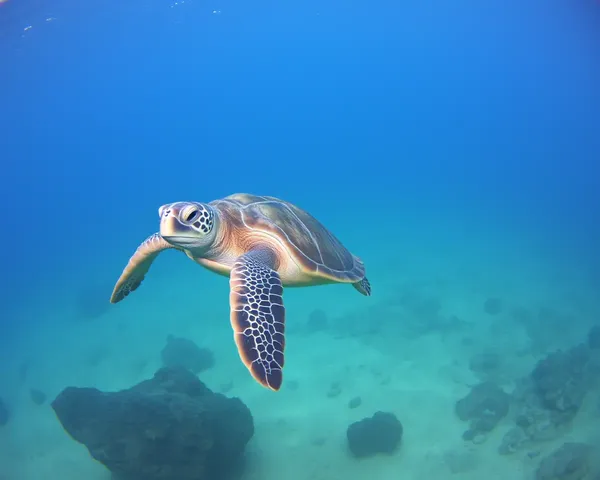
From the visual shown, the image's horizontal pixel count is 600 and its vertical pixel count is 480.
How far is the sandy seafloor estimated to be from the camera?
7098 mm

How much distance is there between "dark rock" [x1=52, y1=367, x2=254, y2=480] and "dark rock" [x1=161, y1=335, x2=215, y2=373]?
4.96 m

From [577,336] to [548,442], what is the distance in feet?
19.4

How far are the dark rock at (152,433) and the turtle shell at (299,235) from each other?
4.03 m

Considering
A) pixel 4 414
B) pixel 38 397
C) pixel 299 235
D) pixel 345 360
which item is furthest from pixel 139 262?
pixel 4 414

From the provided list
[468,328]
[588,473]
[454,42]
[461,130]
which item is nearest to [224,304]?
[468,328]

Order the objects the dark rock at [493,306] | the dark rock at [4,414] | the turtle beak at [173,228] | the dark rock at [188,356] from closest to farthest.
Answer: the turtle beak at [173,228]
the dark rock at [4,414]
the dark rock at [188,356]
the dark rock at [493,306]

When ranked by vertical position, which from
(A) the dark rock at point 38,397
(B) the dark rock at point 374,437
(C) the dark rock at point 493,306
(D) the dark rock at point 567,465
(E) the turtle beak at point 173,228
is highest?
(C) the dark rock at point 493,306

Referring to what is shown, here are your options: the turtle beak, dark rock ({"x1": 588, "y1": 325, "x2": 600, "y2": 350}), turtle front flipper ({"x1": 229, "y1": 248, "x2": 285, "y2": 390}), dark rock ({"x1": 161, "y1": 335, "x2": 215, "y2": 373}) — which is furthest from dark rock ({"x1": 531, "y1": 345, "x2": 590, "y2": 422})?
dark rock ({"x1": 161, "y1": 335, "x2": 215, "y2": 373})

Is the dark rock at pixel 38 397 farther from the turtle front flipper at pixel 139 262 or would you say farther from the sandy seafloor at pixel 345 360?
the turtle front flipper at pixel 139 262

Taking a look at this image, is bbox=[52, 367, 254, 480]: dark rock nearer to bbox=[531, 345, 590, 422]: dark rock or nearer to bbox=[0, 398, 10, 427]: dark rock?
bbox=[531, 345, 590, 422]: dark rock

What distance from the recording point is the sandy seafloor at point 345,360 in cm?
710

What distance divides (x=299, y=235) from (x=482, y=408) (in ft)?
21.0

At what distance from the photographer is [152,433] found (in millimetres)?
5965

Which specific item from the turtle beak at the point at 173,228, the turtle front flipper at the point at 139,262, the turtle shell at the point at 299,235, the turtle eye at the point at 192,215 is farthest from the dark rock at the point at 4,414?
the turtle eye at the point at 192,215
